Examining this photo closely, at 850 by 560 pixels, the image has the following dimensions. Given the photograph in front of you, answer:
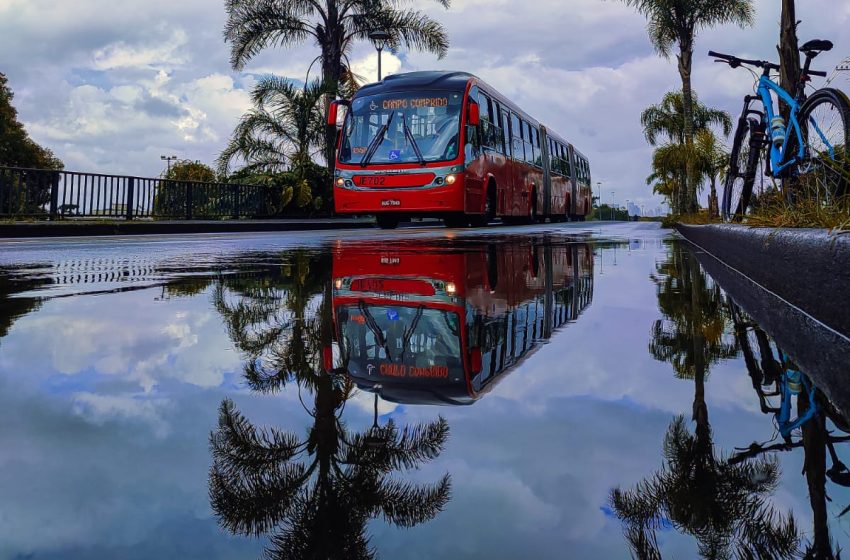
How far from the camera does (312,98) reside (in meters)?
26.9

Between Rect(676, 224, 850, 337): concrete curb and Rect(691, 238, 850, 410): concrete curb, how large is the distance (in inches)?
1.4

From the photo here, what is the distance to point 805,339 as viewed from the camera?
103 inches

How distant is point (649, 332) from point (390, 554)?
2.18 meters

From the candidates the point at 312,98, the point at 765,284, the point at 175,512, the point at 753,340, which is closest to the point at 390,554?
the point at 175,512

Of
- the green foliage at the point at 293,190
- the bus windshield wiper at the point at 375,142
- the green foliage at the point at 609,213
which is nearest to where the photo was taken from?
the bus windshield wiper at the point at 375,142

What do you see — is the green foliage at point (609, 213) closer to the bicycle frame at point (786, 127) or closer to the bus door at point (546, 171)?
the bus door at point (546, 171)

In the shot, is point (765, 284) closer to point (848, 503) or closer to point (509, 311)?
point (509, 311)

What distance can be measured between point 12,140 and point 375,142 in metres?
36.1

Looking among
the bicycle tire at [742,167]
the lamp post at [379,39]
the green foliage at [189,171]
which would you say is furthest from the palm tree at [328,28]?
the green foliage at [189,171]

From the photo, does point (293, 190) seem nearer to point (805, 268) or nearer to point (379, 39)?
point (379, 39)

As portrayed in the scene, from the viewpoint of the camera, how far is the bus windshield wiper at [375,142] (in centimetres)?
1580

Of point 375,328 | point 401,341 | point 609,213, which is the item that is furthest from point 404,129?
point 609,213

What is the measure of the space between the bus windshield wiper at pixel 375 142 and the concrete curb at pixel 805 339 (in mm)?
12075

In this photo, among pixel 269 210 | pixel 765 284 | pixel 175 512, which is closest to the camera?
pixel 175 512
